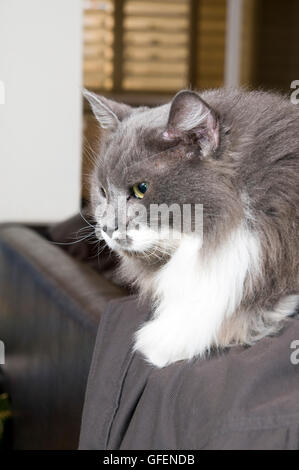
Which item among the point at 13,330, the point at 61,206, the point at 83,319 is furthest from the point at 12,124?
the point at 83,319

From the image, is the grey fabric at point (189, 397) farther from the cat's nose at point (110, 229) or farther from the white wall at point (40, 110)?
the white wall at point (40, 110)

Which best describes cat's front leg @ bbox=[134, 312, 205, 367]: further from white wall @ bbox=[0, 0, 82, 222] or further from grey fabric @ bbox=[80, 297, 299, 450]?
white wall @ bbox=[0, 0, 82, 222]

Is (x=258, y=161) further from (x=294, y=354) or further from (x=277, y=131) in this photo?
(x=294, y=354)

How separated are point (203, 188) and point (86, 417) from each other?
1.51 ft

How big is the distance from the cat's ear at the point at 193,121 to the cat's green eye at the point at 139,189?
0.27ft

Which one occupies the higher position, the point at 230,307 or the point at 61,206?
the point at 230,307

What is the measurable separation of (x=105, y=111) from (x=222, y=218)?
1.13ft

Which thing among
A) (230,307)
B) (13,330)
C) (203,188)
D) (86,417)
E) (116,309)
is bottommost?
(13,330)

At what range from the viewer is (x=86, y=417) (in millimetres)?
1169

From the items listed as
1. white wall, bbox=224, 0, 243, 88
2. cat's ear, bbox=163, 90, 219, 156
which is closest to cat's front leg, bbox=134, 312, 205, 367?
cat's ear, bbox=163, 90, 219, 156

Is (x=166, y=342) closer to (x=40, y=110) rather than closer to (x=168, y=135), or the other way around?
(x=168, y=135)

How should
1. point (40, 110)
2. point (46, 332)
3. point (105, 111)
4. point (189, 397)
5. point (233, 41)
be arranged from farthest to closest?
point (233, 41) → point (40, 110) → point (46, 332) → point (105, 111) → point (189, 397)

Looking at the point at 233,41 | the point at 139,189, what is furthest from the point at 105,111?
the point at 233,41

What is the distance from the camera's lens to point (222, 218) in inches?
40.0
